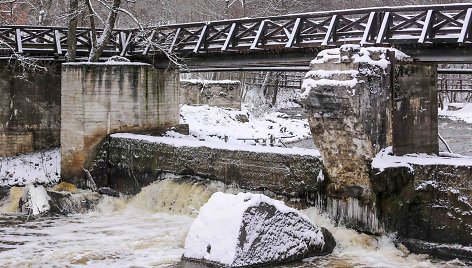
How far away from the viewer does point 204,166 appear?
14.6 m

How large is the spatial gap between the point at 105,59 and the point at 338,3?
83.8 ft

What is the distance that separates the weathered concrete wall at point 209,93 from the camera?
95.1 feet

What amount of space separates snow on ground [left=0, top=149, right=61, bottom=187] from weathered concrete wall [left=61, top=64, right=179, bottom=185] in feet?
2.28

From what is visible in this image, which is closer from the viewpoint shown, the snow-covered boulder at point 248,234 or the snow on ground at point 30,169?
the snow-covered boulder at point 248,234

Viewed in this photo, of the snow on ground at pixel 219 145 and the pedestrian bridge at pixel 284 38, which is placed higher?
the pedestrian bridge at pixel 284 38

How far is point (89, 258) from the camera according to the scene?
10.9 meters

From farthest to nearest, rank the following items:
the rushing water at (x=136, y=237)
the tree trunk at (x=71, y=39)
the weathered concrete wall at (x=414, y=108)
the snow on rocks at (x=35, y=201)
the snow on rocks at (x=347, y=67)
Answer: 1. the tree trunk at (x=71, y=39)
2. the snow on rocks at (x=35, y=201)
3. the weathered concrete wall at (x=414, y=108)
4. the snow on rocks at (x=347, y=67)
5. the rushing water at (x=136, y=237)

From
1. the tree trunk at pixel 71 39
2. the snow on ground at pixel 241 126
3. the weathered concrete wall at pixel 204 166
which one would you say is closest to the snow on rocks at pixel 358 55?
the weathered concrete wall at pixel 204 166

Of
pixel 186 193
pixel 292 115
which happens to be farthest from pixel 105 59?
pixel 292 115

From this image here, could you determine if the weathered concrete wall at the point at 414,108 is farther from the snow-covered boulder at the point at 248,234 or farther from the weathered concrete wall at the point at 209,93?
the weathered concrete wall at the point at 209,93

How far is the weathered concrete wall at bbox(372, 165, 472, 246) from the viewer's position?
10.8 m

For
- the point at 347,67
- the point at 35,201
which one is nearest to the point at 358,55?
the point at 347,67

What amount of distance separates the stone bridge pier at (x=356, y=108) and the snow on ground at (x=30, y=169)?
360 inches

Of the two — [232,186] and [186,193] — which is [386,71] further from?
[186,193]
